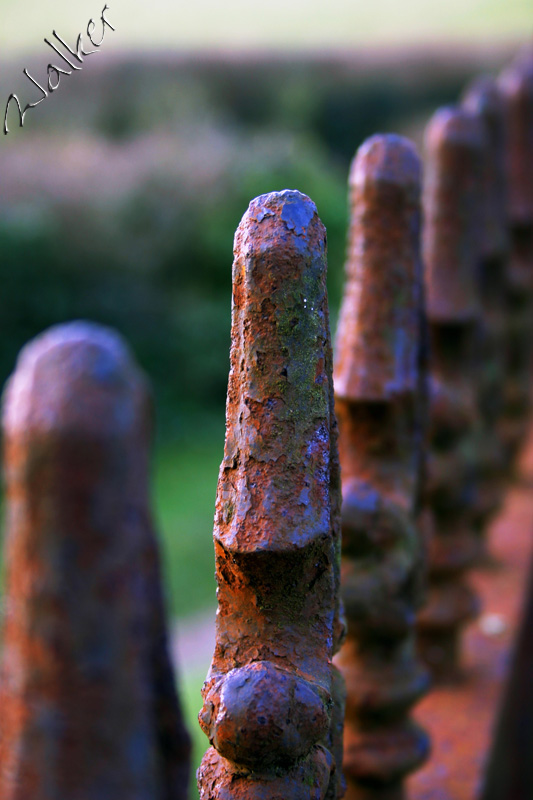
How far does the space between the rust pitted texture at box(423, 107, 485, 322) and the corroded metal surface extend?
714 millimetres

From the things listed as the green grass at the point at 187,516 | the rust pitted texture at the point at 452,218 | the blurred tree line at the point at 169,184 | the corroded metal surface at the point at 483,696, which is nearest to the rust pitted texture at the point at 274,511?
the corroded metal surface at the point at 483,696

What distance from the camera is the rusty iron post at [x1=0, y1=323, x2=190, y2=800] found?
759 mm

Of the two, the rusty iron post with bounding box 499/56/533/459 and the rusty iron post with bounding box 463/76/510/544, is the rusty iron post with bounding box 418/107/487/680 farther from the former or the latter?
the rusty iron post with bounding box 499/56/533/459

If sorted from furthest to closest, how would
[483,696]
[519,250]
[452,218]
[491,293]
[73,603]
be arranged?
[519,250], [491,293], [483,696], [452,218], [73,603]

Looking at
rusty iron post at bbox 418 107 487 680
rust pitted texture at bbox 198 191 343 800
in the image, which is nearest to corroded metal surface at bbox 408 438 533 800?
rusty iron post at bbox 418 107 487 680

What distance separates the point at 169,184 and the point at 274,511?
Answer: 23.1 feet

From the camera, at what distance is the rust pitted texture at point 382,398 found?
124 centimetres

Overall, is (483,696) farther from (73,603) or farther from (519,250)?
(519,250)

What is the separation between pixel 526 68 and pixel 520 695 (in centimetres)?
193

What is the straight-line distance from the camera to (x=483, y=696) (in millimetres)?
1855

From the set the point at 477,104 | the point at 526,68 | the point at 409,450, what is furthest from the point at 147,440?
the point at 526,68

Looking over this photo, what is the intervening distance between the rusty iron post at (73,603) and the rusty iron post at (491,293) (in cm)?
135

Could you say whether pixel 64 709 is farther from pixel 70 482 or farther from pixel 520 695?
pixel 520 695

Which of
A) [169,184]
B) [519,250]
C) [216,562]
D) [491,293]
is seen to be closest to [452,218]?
[491,293]
